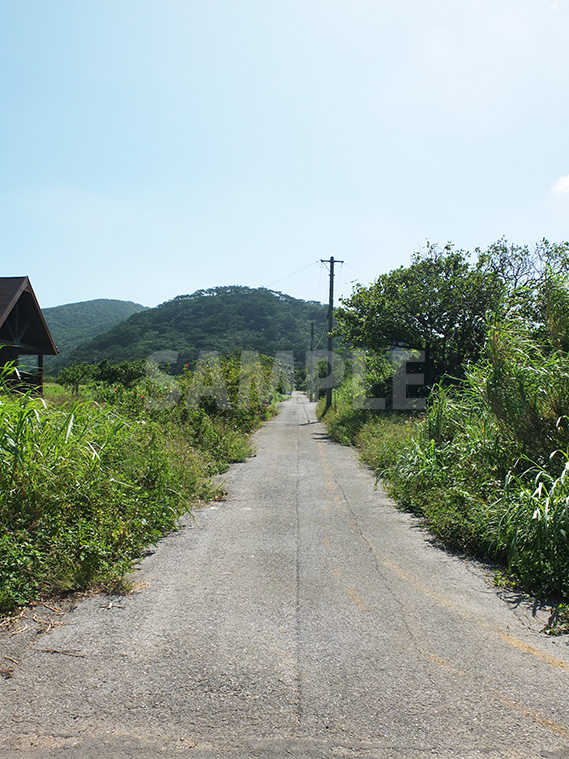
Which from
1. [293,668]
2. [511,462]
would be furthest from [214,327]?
[293,668]

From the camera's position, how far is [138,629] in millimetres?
3596

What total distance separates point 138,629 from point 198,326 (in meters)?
58.0

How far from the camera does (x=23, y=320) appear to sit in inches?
757

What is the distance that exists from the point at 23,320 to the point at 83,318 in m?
77.9

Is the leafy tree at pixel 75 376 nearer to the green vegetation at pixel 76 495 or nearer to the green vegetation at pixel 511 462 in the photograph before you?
the green vegetation at pixel 76 495

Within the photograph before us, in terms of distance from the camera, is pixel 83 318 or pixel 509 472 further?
pixel 83 318

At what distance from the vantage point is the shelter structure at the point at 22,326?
16.5m

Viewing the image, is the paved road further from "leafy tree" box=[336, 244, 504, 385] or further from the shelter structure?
"leafy tree" box=[336, 244, 504, 385]

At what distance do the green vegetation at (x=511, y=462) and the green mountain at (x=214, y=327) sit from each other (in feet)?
127

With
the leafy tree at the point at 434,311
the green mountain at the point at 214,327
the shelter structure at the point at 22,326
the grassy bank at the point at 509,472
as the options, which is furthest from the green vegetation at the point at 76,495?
the green mountain at the point at 214,327

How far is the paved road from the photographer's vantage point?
8.16ft

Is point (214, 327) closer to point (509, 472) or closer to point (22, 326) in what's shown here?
point (22, 326)

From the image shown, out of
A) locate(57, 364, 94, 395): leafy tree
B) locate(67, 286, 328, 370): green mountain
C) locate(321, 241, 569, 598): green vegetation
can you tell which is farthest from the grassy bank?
locate(67, 286, 328, 370): green mountain

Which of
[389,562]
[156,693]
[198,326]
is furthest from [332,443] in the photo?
[198,326]
